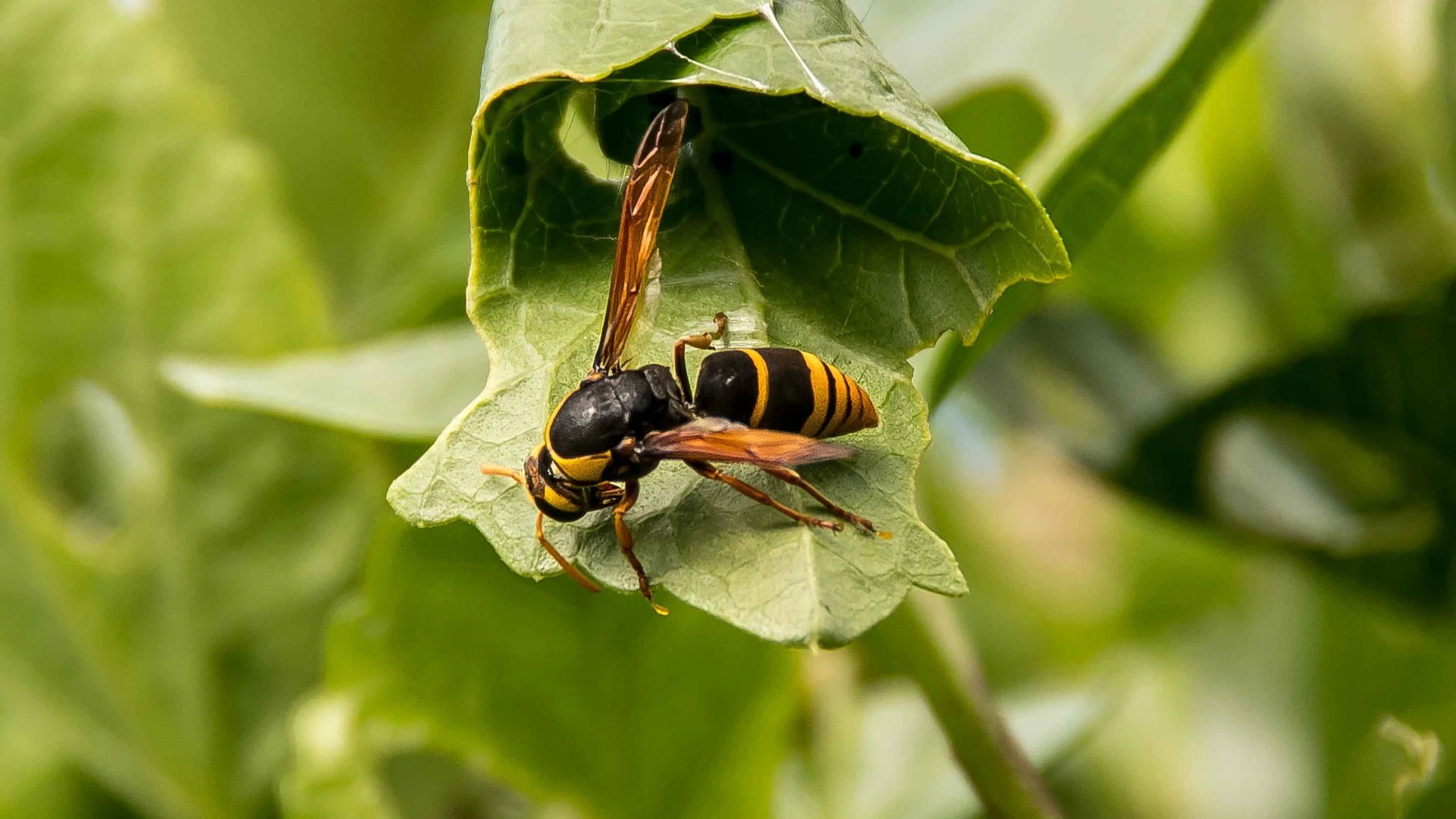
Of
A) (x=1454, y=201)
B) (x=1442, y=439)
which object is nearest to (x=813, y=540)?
(x=1442, y=439)

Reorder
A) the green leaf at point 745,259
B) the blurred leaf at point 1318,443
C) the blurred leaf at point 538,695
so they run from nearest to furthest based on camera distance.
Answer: the green leaf at point 745,259 → the blurred leaf at point 538,695 → the blurred leaf at point 1318,443

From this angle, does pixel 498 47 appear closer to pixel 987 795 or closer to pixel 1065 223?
pixel 1065 223

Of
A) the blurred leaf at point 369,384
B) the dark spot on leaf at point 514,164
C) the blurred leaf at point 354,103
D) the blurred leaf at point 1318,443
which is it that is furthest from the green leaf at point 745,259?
the blurred leaf at point 354,103

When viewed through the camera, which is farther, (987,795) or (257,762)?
(257,762)

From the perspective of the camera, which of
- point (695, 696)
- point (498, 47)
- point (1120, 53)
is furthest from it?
point (695, 696)

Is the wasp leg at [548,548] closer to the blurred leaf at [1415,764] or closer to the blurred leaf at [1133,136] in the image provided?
the blurred leaf at [1133,136]
